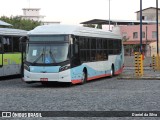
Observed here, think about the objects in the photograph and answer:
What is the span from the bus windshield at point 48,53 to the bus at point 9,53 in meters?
5.09

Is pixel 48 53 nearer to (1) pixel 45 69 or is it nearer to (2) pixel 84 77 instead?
(1) pixel 45 69

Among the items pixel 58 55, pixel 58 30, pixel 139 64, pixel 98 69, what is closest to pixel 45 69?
pixel 58 55

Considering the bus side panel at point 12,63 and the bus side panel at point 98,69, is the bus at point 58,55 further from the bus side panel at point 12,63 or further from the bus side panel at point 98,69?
the bus side panel at point 12,63

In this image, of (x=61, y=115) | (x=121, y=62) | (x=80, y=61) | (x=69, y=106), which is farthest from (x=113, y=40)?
(x=61, y=115)

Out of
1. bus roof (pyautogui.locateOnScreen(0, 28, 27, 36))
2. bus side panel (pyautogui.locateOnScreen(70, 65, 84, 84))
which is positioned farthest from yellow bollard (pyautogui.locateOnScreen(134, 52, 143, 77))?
bus roof (pyautogui.locateOnScreen(0, 28, 27, 36))

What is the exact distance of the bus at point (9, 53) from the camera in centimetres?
2859

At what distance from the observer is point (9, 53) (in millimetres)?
29328

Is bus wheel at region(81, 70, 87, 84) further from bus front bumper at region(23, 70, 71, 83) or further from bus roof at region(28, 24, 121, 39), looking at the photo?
bus front bumper at region(23, 70, 71, 83)

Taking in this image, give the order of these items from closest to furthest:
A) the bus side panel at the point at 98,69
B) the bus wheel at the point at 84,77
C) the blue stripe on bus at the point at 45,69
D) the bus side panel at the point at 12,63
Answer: the blue stripe on bus at the point at 45,69
the bus wheel at the point at 84,77
the bus side panel at the point at 98,69
the bus side panel at the point at 12,63

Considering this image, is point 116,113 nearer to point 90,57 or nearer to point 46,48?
point 46,48

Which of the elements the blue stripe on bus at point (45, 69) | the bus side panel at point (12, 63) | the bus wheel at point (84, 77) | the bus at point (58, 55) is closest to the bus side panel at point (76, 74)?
the bus at point (58, 55)

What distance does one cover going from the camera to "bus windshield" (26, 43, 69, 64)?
23156 mm

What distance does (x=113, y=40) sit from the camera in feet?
105

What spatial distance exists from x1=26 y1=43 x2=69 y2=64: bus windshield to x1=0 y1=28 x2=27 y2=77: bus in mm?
5091
